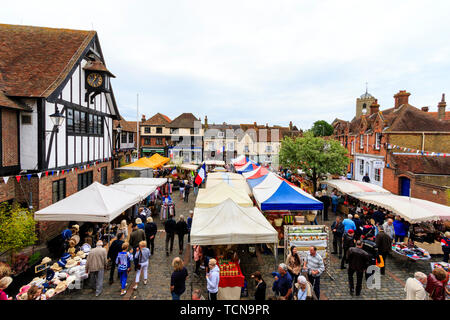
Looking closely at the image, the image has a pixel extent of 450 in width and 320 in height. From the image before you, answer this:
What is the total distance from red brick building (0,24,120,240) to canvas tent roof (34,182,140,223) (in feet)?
6.54

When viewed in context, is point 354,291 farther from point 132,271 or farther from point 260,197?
point 132,271

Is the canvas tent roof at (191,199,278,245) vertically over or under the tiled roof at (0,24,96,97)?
under

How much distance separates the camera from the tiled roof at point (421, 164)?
747 inches

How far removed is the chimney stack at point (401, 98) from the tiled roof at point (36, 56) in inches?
1118

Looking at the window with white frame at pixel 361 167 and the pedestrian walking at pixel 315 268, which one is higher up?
the window with white frame at pixel 361 167

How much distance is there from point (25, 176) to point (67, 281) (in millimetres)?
5292

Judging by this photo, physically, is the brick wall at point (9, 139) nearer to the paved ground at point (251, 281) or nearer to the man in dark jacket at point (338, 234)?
the paved ground at point (251, 281)

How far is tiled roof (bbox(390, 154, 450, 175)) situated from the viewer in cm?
1897

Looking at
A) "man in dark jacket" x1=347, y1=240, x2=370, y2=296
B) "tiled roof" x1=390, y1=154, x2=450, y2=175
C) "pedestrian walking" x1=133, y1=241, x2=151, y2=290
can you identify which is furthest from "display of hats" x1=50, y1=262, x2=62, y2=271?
"tiled roof" x1=390, y1=154, x2=450, y2=175

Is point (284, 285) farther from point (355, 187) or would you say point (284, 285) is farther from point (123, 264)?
point (355, 187)

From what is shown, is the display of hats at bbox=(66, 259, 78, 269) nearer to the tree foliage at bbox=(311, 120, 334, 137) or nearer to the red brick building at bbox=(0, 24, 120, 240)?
the red brick building at bbox=(0, 24, 120, 240)

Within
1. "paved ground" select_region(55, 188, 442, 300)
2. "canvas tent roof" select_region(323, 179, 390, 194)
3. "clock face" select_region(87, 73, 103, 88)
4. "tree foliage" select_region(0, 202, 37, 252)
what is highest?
"clock face" select_region(87, 73, 103, 88)

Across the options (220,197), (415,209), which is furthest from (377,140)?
(220,197)

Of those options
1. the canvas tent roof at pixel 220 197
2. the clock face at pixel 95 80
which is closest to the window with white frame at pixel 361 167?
the canvas tent roof at pixel 220 197
